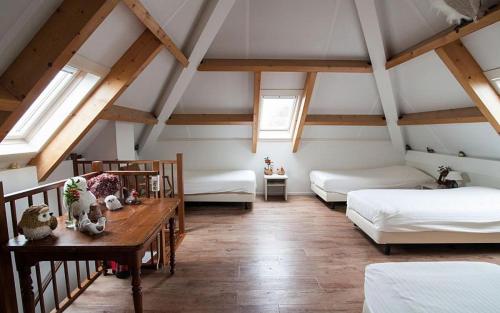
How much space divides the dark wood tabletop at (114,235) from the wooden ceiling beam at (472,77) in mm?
3147

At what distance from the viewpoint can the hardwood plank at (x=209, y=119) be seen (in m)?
4.29

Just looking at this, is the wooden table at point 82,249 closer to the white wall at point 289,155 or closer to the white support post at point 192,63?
the white support post at point 192,63

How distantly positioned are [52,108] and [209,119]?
2331mm

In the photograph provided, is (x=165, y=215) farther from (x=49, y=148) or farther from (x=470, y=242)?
(x=470, y=242)

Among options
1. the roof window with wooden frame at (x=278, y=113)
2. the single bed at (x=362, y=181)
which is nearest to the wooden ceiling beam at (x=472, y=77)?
the single bed at (x=362, y=181)

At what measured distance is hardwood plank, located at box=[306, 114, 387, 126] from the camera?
443 centimetres

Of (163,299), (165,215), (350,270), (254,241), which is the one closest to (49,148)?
(165,215)

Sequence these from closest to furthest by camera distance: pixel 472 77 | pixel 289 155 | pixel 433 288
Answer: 1. pixel 433 288
2. pixel 472 77
3. pixel 289 155

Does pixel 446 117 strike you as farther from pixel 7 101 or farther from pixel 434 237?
pixel 7 101

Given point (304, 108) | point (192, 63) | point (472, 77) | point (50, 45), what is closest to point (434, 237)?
point (472, 77)

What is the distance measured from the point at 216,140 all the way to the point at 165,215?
3221 millimetres

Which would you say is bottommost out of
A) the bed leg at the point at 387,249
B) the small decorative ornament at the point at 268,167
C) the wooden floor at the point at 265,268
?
the wooden floor at the point at 265,268

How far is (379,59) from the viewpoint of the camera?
126 inches

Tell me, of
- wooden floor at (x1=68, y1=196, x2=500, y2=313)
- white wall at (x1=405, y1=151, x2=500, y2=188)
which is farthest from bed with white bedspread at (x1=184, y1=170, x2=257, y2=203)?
white wall at (x1=405, y1=151, x2=500, y2=188)
